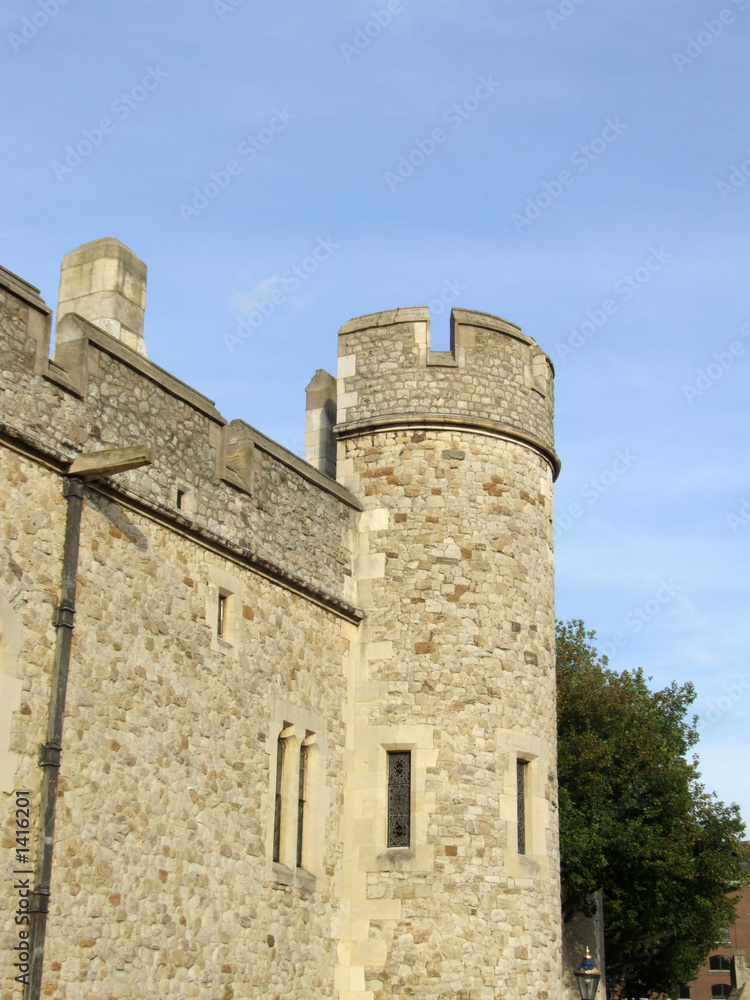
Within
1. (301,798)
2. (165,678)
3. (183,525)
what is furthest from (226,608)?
(301,798)

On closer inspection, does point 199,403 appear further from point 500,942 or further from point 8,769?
point 500,942

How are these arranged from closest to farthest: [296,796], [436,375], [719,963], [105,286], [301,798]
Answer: [105,286]
[296,796]
[301,798]
[436,375]
[719,963]

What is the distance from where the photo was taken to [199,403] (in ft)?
40.9

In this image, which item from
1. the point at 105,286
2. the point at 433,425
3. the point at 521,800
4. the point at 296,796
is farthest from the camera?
the point at 433,425

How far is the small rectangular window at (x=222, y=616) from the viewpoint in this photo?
1223cm

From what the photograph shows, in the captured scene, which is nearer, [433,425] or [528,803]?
[528,803]

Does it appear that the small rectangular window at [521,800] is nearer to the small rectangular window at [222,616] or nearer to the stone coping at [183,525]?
the stone coping at [183,525]

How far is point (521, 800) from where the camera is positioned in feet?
46.3

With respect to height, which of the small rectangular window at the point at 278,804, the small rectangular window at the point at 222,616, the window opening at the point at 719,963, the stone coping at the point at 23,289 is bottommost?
the window opening at the point at 719,963

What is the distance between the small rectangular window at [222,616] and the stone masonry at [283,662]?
0.02 meters

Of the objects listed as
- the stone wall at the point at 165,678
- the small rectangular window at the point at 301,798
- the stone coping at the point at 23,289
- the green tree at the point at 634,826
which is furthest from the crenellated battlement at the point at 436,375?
the green tree at the point at 634,826

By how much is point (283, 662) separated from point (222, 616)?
0.96 metres

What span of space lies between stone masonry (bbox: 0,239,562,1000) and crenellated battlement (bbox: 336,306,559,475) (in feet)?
0.10

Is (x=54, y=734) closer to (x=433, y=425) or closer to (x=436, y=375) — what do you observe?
(x=433, y=425)
